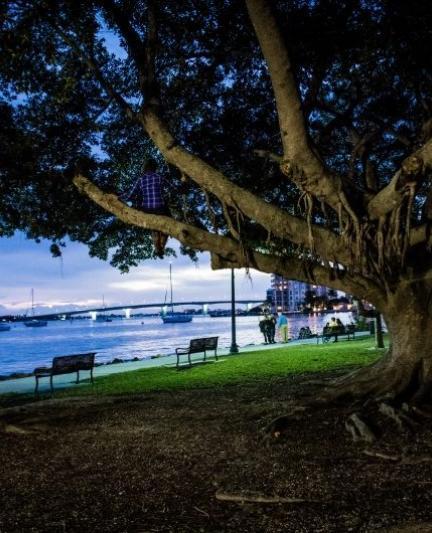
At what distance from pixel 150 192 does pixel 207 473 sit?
5.06m

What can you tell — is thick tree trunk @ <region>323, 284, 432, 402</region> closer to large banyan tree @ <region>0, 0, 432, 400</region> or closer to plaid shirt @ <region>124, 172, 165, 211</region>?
large banyan tree @ <region>0, 0, 432, 400</region>

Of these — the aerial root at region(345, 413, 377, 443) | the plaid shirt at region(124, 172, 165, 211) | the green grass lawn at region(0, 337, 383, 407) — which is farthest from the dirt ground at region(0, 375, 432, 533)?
the green grass lawn at region(0, 337, 383, 407)

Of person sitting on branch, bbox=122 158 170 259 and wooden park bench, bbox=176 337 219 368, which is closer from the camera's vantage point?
person sitting on branch, bbox=122 158 170 259

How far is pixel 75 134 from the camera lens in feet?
38.1

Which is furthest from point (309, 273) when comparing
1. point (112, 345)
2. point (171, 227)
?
point (112, 345)

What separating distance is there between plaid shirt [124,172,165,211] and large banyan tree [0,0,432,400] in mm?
463

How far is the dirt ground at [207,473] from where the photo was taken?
14.2 ft

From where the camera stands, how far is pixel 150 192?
8930mm

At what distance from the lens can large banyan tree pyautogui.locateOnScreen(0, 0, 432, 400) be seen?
23.7ft

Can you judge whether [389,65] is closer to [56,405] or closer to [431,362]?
[431,362]

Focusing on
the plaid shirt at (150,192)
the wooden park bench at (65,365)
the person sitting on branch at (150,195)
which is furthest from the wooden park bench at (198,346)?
the plaid shirt at (150,192)

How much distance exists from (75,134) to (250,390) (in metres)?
7.14

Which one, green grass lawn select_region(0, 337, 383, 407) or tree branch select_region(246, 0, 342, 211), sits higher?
tree branch select_region(246, 0, 342, 211)

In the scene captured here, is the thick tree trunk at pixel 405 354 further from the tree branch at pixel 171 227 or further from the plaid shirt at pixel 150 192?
the plaid shirt at pixel 150 192
